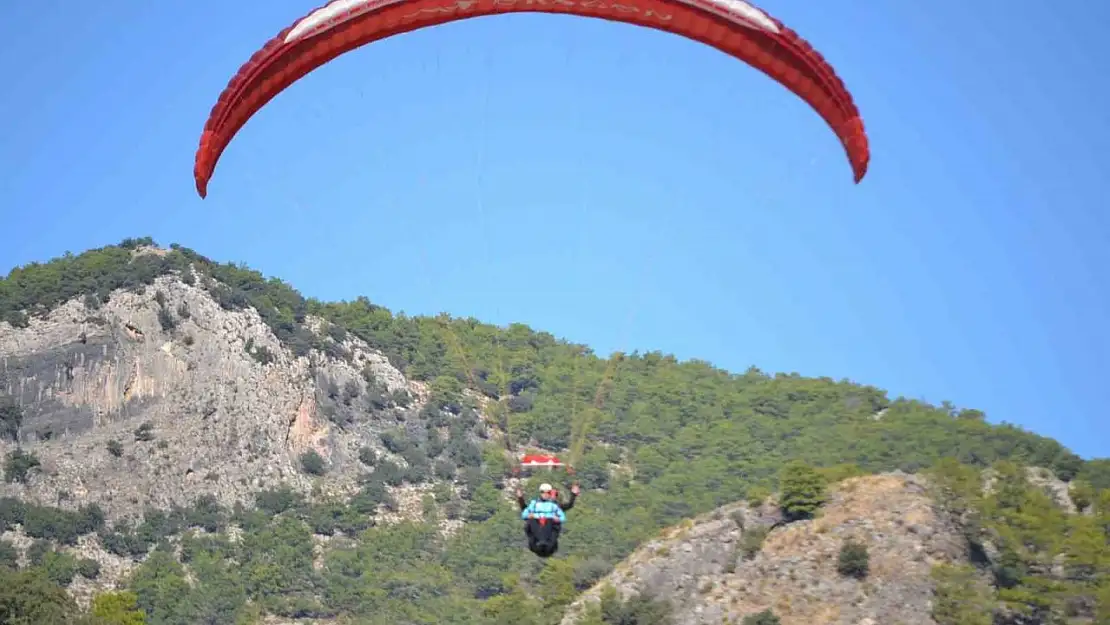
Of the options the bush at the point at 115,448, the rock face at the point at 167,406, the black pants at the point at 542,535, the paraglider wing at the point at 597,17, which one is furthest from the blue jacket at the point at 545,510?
the bush at the point at 115,448

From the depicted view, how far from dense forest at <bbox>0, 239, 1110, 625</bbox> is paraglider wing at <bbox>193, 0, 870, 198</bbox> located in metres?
51.9

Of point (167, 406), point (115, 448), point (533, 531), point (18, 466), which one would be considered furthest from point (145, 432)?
point (533, 531)

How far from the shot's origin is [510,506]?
154m

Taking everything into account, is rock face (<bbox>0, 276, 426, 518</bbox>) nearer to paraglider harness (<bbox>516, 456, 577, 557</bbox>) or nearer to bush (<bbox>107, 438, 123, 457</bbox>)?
bush (<bbox>107, 438, 123, 457</bbox>)

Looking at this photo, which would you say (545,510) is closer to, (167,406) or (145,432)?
(145,432)

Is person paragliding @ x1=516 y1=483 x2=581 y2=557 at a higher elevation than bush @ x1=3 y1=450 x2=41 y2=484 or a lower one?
lower

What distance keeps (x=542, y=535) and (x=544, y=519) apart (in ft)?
1.03

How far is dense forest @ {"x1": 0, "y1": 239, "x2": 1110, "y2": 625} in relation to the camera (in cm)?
10200

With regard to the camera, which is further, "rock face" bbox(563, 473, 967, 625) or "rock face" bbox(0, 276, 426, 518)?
"rock face" bbox(0, 276, 426, 518)

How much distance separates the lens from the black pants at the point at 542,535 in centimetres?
4097

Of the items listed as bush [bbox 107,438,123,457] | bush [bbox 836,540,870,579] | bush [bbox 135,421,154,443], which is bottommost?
bush [bbox 836,540,870,579]

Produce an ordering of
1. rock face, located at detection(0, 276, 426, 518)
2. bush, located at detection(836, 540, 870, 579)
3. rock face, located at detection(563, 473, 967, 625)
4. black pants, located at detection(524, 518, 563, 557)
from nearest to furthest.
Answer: black pants, located at detection(524, 518, 563, 557) < rock face, located at detection(563, 473, 967, 625) < bush, located at detection(836, 540, 870, 579) < rock face, located at detection(0, 276, 426, 518)

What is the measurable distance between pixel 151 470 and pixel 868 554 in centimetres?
6634

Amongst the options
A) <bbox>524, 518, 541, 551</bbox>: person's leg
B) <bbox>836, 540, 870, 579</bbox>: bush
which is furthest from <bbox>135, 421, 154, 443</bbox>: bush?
<bbox>524, 518, 541, 551</bbox>: person's leg
